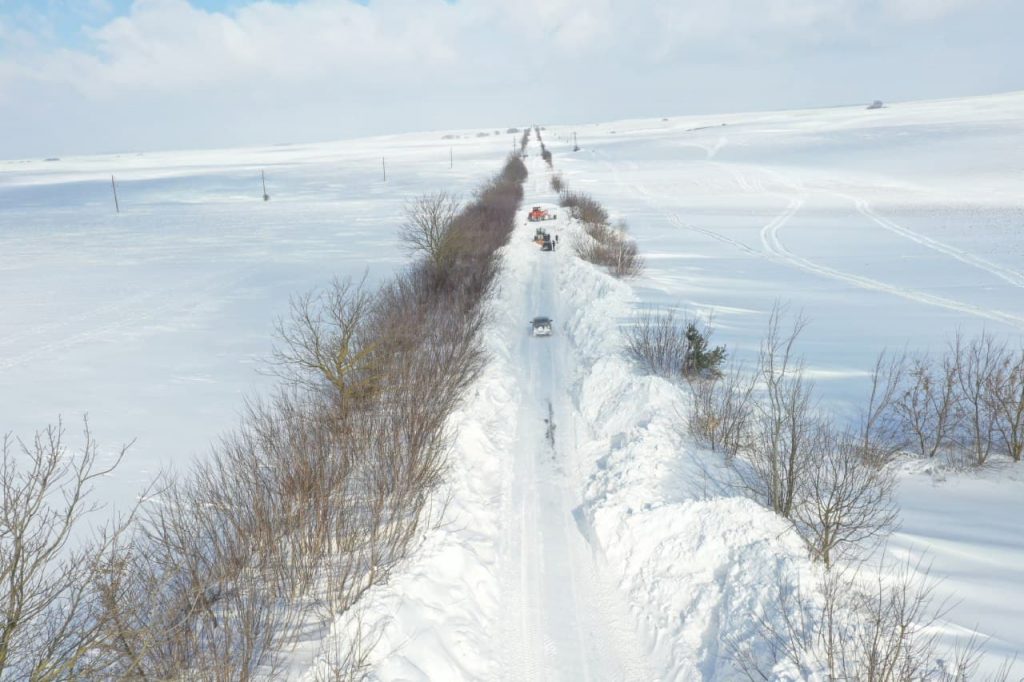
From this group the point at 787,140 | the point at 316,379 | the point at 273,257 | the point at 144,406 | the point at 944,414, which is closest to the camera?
the point at 944,414

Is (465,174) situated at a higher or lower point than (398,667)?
→ higher

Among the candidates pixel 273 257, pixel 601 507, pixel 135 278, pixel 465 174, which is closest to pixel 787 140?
pixel 465 174

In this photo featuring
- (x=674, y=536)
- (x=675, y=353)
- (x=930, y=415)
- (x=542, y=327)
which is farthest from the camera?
(x=542, y=327)

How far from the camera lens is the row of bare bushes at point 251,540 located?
225 inches

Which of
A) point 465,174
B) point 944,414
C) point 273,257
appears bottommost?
point 944,414

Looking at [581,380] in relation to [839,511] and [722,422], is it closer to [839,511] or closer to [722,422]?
[722,422]

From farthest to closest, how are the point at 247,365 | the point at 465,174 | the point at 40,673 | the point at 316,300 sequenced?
the point at 465,174 → the point at 316,300 → the point at 247,365 → the point at 40,673

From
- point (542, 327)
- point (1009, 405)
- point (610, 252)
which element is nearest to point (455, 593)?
point (1009, 405)

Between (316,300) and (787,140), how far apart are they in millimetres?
113692

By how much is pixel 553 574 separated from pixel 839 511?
4.86 m

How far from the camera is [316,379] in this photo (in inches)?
721

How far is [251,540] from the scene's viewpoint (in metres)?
7.57

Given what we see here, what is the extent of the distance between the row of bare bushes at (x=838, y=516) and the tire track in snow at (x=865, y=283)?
7256 millimetres

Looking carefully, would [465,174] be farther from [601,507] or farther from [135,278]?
[601,507]
